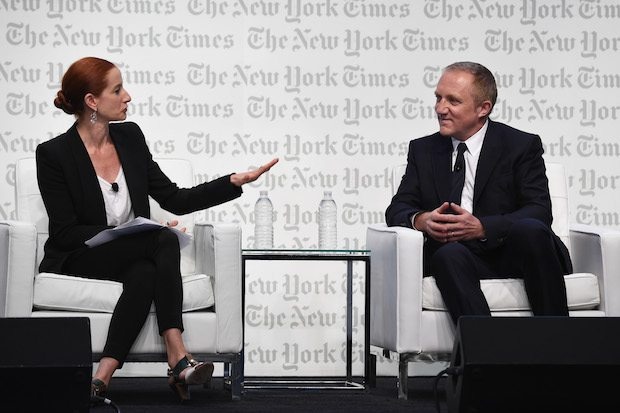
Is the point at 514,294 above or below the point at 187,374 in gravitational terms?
above

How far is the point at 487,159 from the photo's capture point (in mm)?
4039

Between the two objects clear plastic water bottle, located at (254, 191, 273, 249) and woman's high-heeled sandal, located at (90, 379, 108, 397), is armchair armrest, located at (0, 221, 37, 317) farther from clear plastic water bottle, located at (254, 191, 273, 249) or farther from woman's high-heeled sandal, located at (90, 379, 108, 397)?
clear plastic water bottle, located at (254, 191, 273, 249)

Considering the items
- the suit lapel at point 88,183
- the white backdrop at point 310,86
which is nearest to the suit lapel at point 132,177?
the suit lapel at point 88,183

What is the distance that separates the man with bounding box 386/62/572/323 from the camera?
3.68 m

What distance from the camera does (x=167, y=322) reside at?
3588 mm

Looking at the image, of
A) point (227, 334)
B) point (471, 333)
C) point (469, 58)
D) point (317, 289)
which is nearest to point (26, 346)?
point (471, 333)

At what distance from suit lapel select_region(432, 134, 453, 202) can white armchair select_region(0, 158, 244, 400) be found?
0.80m

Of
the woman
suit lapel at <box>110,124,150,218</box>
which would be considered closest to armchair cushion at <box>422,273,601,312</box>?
the woman

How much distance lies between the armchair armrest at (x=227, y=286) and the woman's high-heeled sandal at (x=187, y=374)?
0.20m

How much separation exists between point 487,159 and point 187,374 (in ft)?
4.59

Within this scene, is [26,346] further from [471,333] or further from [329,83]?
[329,83]

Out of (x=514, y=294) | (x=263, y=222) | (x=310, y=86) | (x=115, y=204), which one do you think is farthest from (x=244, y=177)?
(x=310, y=86)

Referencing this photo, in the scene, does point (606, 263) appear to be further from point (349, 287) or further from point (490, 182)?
point (349, 287)

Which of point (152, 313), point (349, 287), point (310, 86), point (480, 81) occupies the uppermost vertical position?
point (310, 86)
